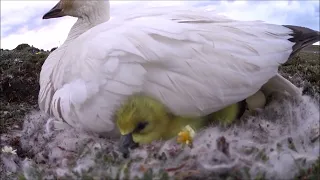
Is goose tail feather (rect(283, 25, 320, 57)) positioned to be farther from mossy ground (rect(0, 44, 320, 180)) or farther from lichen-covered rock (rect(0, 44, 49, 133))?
lichen-covered rock (rect(0, 44, 49, 133))

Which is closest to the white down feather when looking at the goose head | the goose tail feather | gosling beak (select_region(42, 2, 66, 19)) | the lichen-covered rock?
the goose tail feather

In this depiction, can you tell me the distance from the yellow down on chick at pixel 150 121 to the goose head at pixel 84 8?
1560 mm

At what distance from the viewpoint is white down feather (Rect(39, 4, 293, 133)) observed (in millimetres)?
2652

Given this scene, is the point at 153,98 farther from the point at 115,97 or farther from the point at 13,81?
the point at 13,81

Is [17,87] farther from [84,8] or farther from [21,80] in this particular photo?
[84,8]

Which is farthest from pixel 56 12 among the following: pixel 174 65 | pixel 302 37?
pixel 302 37

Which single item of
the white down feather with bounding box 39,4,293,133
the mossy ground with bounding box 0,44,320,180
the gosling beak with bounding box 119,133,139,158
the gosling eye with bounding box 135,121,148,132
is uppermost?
the white down feather with bounding box 39,4,293,133

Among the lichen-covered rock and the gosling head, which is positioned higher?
the gosling head

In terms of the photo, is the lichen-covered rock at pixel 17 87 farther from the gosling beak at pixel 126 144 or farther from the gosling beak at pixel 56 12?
the gosling beak at pixel 126 144

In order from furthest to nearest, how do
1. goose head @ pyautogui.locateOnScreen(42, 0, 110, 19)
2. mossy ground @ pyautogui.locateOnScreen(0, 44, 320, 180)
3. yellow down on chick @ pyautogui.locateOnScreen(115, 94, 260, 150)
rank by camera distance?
mossy ground @ pyautogui.locateOnScreen(0, 44, 320, 180) < goose head @ pyautogui.locateOnScreen(42, 0, 110, 19) < yellow down on chick @ pyautogui.locateOnScreen(115, 94, 260, 150)

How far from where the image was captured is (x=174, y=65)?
2654mm

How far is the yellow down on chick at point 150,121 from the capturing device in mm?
2613

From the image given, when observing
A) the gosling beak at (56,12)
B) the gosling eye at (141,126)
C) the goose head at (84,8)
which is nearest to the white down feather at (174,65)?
the gosling eye at (141,126)

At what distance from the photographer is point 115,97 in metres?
2.72
